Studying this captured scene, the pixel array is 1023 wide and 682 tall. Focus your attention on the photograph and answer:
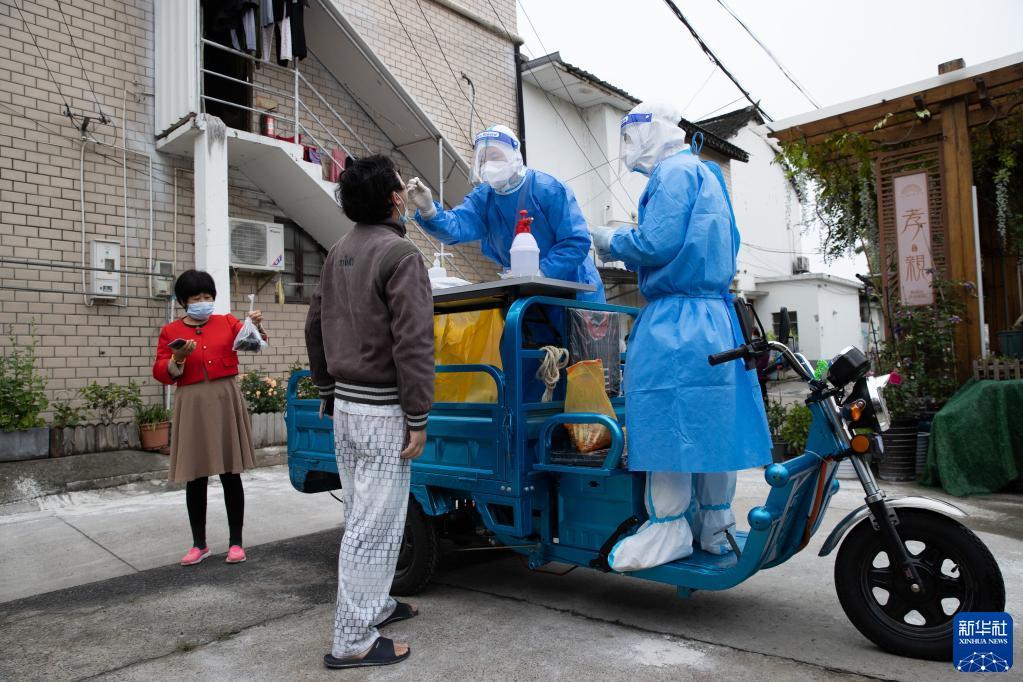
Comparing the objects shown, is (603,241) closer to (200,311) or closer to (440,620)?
(440,620)

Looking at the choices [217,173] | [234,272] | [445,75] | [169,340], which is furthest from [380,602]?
[445,75]

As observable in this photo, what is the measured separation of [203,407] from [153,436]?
360 cm

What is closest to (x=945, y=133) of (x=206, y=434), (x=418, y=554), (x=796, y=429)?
(x=796, y=429)

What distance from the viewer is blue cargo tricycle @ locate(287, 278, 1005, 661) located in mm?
2432

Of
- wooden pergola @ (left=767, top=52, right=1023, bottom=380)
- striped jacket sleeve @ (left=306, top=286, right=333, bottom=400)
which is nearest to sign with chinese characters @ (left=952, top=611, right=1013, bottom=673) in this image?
striped jacket sleeve @ (left=306, top=286, right=333, bottom=400)

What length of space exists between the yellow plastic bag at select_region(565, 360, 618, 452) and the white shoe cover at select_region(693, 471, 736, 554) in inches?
18.2

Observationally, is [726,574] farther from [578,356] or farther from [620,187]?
[620,187]

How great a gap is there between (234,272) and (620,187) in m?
8.93

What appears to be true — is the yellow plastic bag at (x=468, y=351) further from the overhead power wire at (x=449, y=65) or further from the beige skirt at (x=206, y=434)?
the overhead power wire at (x=449, y=65)

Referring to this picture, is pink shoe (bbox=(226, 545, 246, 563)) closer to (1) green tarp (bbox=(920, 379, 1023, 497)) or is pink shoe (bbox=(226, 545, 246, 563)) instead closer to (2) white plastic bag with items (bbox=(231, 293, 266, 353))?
(2) white plastic bag with items (bbox=(231, 293, 266, 353))

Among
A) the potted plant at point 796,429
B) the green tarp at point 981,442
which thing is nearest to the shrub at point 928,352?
the green tarp at point 981,442

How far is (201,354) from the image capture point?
3.92 metres

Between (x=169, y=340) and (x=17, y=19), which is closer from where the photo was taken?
(x=169, y=340)

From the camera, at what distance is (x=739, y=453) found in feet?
8.93
